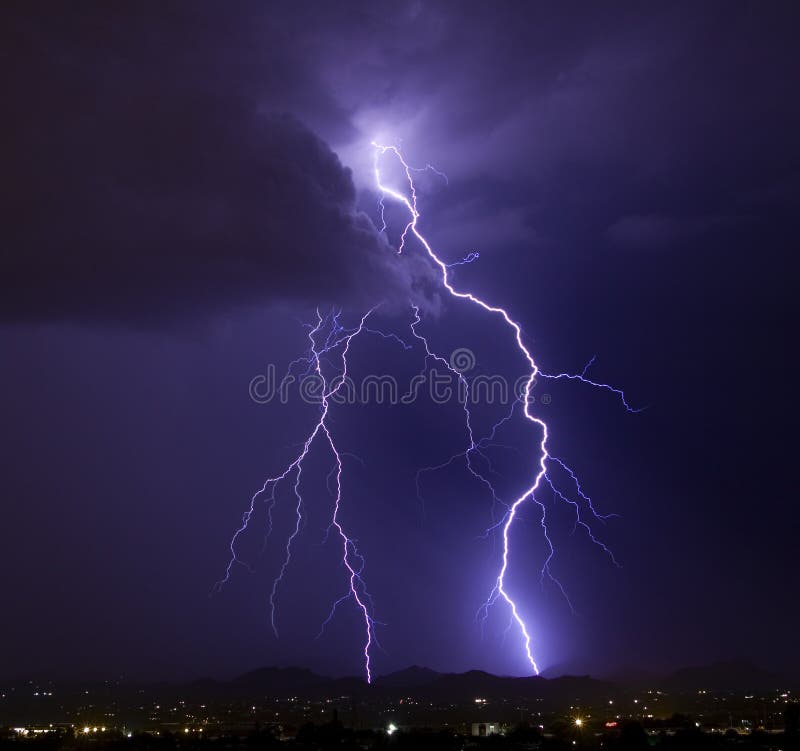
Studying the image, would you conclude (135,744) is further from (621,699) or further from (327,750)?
(621,699)

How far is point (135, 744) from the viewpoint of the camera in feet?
95.7

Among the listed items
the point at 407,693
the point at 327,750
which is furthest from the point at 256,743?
the point at 407,693

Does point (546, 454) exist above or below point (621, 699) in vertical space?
above

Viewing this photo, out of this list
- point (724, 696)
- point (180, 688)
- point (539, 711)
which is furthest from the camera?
point (180, 688)

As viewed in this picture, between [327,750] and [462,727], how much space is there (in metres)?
17.6

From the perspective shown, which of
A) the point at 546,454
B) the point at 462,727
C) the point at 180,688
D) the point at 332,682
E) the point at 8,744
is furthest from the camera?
the point at 180,688

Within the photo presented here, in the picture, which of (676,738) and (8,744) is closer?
(676,738)

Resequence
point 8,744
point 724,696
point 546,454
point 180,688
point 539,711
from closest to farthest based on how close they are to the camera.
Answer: point 546,454
point 8,744
point 539,711
point 724,696
point 180,688

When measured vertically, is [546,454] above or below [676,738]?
above

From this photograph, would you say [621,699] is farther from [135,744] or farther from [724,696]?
[135,744]

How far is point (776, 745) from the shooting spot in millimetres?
26312

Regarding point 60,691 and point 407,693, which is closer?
point 407,693

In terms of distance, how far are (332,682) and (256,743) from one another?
6178 cm

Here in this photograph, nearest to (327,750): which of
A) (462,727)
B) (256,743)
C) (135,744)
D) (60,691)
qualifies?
(256,743)
